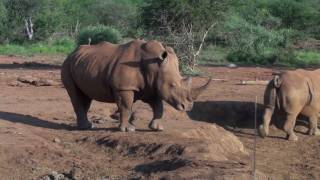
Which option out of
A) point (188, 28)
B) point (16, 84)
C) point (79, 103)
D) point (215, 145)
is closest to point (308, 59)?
point (188, 28)

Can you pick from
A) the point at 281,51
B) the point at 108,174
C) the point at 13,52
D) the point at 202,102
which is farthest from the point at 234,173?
the point at 13,52

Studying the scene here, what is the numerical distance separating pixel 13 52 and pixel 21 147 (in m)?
26.4

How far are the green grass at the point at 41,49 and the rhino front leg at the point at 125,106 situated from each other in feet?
79.1

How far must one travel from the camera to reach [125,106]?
37.9ft

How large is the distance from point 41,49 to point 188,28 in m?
15.4

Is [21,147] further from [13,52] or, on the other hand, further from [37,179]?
[13,52]

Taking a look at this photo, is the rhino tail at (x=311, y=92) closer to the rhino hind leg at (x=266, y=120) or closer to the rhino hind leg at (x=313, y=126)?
the rhino hind leg at (x=313, y=126)

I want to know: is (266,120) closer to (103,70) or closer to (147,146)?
(103,70)

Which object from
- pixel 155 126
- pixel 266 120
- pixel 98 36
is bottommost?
pixel 98 36

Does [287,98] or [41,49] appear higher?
[287,98]

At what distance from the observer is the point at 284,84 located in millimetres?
12727

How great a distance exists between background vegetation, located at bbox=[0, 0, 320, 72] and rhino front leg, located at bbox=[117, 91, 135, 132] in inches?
421

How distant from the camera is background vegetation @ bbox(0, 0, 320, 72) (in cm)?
2370

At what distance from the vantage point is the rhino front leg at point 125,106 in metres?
11.5
